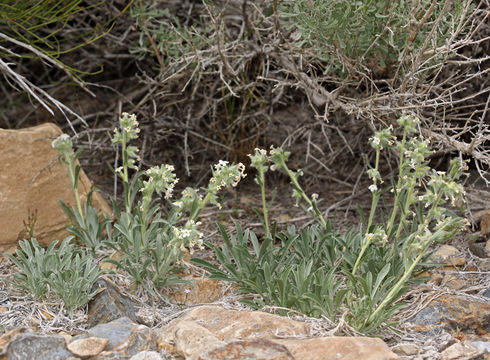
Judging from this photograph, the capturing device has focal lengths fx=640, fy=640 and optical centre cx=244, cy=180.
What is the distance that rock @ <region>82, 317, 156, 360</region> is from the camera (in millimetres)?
2270

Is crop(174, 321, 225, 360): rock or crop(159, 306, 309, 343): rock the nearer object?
crop(174, 321, 225, 360): rock

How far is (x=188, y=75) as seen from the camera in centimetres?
423

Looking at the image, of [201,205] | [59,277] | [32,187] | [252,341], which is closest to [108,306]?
[59,277]

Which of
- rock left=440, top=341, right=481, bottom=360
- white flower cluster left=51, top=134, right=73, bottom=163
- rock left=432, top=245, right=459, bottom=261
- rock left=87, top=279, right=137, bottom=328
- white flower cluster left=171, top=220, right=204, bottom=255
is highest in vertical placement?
white flower cluster left=51, top=134, right=73, bottom=163

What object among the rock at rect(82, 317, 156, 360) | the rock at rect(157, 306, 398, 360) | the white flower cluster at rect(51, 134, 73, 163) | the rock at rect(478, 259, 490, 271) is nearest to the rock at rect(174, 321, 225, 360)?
the rock at rect(157, 306, 398, 360)

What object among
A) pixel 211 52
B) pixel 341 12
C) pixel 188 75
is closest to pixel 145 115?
pixel 188 75

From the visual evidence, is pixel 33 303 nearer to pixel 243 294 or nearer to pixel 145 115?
pixel 243 294

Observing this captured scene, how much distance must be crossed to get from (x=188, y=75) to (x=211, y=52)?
408 mm

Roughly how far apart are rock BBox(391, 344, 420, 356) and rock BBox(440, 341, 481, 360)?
100 mm

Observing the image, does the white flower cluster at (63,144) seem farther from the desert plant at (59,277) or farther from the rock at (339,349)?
the rock at (339,349)

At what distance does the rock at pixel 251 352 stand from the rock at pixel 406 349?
0.51 metres

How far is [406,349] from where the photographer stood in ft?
7.93

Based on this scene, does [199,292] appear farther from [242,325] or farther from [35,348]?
[35,348]

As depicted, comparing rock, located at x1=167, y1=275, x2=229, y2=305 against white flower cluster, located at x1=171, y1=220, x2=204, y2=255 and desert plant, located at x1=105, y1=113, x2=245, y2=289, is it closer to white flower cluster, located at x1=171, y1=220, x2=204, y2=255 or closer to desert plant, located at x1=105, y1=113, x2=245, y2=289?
desert plant, located at x1=105, y1=113, x2=245, y2=289
